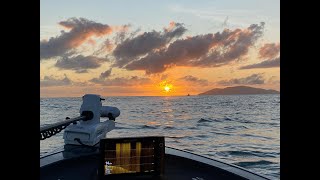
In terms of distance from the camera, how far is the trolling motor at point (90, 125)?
10070 mm

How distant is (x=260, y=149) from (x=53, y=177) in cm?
2750

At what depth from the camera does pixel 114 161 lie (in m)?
6.02

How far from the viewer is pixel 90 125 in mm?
10430

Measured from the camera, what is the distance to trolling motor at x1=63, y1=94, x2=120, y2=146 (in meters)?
10.1
